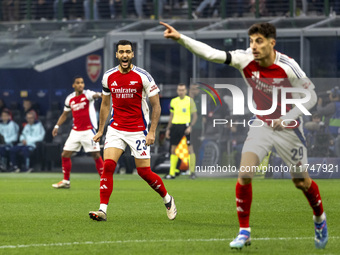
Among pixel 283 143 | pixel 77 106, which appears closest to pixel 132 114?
pixel 283 143

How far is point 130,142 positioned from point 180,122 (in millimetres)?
10243

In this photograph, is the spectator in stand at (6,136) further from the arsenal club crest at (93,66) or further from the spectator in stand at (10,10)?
the spectator in stand at (10,10)

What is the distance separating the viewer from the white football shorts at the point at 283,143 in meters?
7.83

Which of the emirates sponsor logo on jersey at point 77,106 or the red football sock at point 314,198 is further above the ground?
the red football sock at point 314,198

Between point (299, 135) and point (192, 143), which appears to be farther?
point (192, 143)

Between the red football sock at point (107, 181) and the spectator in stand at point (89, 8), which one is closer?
the red football sock at point (107, 181)

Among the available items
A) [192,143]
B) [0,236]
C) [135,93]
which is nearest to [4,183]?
[192,143]

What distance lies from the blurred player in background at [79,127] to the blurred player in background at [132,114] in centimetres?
609

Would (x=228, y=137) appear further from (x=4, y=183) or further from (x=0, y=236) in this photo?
A: (x=0, y=236)

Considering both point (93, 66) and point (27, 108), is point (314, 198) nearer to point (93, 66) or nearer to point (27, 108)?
point (93, 66)

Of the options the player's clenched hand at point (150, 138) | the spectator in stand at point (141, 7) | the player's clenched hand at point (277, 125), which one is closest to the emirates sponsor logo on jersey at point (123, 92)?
the player's clenched hand at point (150, 138)

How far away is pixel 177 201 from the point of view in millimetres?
13641

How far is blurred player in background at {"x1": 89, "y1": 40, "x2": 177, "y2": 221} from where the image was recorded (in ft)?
35.0

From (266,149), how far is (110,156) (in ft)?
10.3
